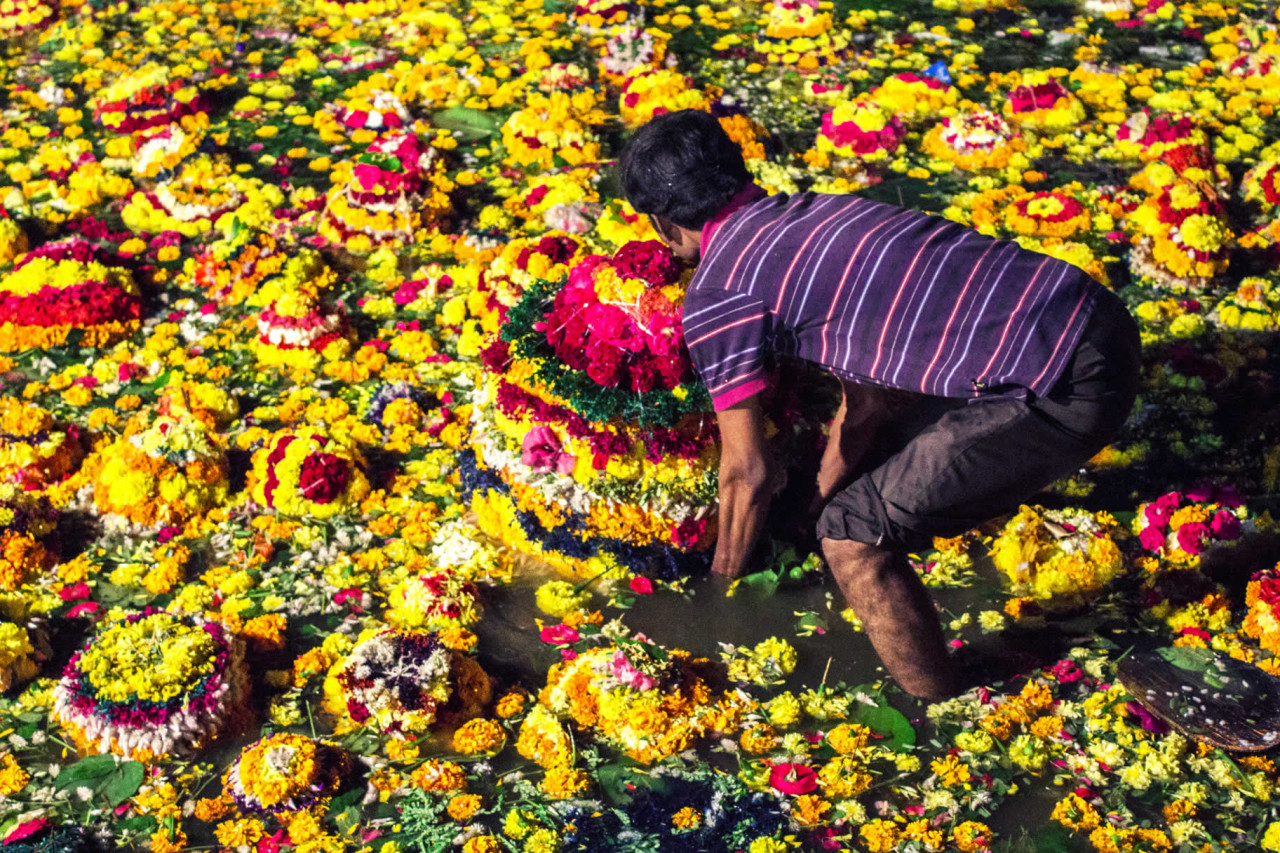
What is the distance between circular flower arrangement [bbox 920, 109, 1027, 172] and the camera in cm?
636

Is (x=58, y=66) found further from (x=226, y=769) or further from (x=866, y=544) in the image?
(x=866, y=544)

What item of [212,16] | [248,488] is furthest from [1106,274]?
[212,16]

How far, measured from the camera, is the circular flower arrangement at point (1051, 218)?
569cm

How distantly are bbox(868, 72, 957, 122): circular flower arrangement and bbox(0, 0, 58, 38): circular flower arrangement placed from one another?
6441 mm

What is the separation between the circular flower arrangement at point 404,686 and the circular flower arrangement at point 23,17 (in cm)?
735

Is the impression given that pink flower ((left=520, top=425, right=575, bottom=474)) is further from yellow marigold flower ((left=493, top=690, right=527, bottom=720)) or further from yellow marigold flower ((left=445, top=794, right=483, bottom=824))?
yellow marigold flower ((left=445, top=794, right=483, bottom=824))

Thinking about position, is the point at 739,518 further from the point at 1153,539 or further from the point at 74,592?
the point at 74,592

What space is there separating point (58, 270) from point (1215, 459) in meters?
5.35

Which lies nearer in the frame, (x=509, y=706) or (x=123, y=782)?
(x=123, y=782)

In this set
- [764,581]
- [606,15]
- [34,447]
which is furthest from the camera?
[606,15]

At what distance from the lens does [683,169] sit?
129 inches

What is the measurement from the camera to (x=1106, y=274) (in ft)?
18.0

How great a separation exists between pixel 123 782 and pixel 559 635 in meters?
1.46

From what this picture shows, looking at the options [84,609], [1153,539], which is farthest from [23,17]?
[1153,539]
